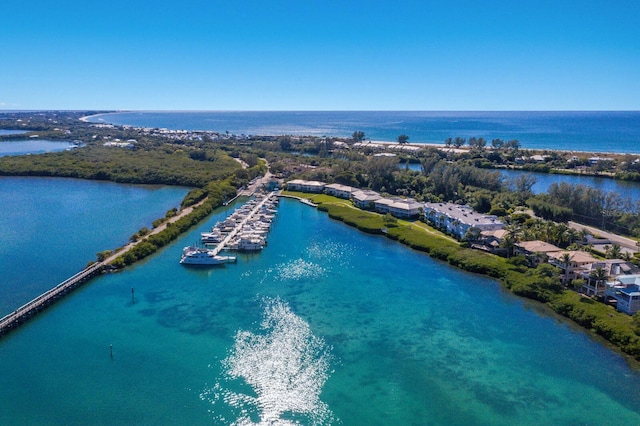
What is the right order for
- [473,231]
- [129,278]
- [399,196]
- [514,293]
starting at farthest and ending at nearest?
[399,196], [473,231], [129,278], [514,293]

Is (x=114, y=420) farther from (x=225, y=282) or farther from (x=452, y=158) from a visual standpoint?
(x=452, y=158)

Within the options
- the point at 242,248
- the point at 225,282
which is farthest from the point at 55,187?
the point at 225,282

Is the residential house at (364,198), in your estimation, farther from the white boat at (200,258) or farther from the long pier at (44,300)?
the long pier at (44,300)

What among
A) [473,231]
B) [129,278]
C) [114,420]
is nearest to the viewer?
[114,420]

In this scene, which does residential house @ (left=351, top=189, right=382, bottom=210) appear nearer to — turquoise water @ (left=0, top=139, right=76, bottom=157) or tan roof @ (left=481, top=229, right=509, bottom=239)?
tan roof @ (left=481, top=229, right=509, bottom=239)

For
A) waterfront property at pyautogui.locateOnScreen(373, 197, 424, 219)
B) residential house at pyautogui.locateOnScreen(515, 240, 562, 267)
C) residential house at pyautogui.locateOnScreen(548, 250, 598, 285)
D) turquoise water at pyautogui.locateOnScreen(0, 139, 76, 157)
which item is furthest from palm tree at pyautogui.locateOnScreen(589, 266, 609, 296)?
turquoise water at pyautogui.locateOnScreen(0, 139, 76, 157)
